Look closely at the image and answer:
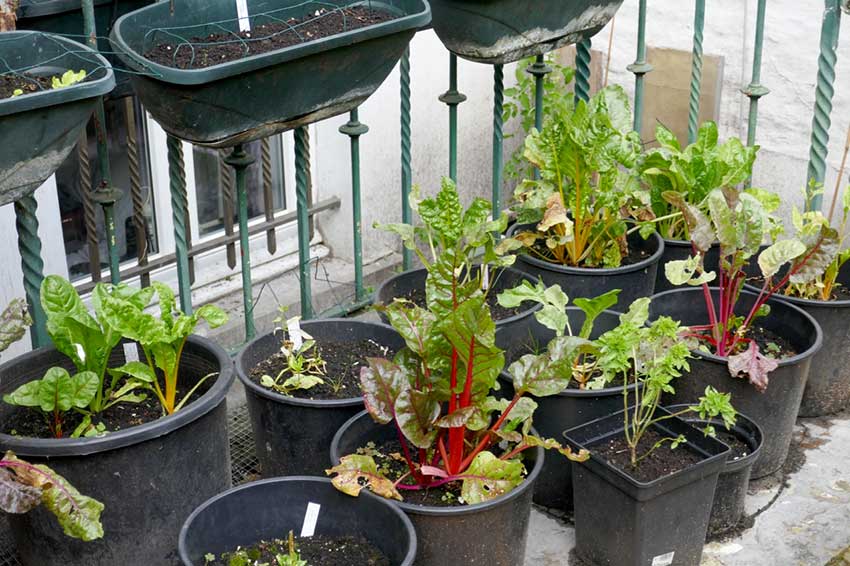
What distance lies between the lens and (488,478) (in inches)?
90.2

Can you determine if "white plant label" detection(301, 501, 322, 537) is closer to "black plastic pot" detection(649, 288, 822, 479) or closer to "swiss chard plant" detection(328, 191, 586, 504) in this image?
"swiss chard plant" detection(328, 191, 586, 504)

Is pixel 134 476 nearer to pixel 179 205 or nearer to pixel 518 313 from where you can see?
pixel 179 205

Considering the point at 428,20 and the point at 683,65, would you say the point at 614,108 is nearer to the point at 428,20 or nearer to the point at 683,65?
the point at 428,20

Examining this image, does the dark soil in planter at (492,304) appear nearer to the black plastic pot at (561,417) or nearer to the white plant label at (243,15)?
the black plastic pot at (561,417)

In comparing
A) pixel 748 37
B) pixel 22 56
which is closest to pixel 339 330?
pixel 22 56

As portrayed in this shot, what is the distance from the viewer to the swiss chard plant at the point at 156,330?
2.33 m

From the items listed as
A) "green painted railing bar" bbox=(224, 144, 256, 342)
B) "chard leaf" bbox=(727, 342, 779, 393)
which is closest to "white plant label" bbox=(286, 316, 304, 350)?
"green painted railing bar" bbox=(224, 144, 256, 342)

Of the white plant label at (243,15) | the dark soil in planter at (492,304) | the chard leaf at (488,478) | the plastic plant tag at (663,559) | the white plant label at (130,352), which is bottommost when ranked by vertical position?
the plastic plant tag at (663,559)

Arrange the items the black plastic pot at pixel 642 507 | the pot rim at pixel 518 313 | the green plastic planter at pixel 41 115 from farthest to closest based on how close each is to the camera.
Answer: the pot rim at pixel 518 313
the black plastic pot at pixel 642 507
the green plastic planter at pixel 41 115

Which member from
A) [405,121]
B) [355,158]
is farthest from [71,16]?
[405,121]

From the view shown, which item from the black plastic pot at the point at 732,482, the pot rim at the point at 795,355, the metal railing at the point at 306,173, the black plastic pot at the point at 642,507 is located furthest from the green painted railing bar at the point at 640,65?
the black plastic pot at the point at 642,507

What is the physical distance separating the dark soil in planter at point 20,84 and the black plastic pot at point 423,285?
1.04m

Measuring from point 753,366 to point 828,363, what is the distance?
1.56 feet

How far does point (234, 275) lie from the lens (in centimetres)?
388
